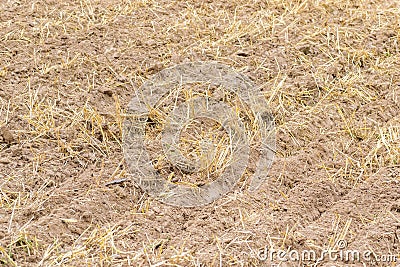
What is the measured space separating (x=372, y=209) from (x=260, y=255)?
0.75 meters

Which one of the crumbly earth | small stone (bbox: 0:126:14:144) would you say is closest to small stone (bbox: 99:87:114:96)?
the crumbly earth

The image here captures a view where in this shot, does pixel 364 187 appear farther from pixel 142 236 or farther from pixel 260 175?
pixel 142 236

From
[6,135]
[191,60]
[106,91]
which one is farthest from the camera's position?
[191,60]

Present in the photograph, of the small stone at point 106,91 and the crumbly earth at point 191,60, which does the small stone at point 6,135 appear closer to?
the crumbly earth at point 191,60

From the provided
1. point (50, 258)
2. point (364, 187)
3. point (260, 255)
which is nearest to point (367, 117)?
point (364, 187)

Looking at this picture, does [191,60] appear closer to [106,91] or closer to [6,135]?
[106,91]

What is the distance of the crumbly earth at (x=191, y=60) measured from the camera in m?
3.56

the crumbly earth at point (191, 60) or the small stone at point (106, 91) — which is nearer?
the crumbly earth at point (191, 60)

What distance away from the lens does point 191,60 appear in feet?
16.5

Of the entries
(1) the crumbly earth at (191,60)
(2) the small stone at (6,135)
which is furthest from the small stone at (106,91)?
(2) the small stone at (6,135)

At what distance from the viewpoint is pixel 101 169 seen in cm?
407

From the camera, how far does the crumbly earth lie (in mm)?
3564

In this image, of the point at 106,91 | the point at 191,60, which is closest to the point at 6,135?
the point at 106,91

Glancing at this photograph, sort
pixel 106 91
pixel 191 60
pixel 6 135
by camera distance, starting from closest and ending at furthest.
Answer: pixel 6 135 → pixel 106 91 → pixel 191 60
